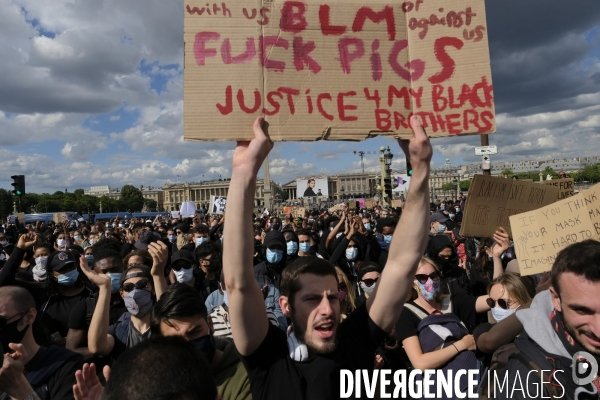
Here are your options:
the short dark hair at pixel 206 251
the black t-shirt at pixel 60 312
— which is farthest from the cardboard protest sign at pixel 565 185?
the black t-shirt at pixel 60 312

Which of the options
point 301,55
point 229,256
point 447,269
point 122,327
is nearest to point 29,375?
point 122,327

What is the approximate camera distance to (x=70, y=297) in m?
4.48

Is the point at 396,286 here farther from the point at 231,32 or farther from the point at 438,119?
the point at 231,32

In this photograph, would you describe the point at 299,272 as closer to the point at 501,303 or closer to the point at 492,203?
the point at 501,303

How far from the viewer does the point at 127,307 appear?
3.49 m

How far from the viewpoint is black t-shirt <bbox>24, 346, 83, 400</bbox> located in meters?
2.42

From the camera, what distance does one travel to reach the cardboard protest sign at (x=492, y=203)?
4172mm

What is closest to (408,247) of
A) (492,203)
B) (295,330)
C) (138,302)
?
(295,330)

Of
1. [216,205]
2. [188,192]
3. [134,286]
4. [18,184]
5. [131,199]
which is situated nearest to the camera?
[134,286]

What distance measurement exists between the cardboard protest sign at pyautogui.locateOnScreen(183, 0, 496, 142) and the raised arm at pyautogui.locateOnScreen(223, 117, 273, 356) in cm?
37

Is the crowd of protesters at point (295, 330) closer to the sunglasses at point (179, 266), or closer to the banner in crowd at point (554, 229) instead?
the banner in crowd at point (554, 229)

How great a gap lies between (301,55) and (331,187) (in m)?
138

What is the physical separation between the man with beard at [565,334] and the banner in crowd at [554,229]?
132 centimetres

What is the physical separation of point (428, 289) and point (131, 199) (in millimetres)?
124057
